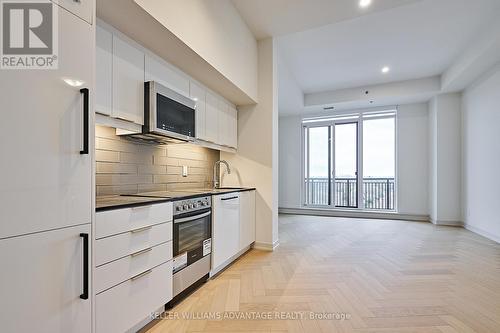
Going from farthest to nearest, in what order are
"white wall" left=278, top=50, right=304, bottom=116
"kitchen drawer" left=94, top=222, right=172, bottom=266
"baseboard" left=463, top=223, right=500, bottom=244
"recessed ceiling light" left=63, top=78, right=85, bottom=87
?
"white wall" left=278, top=50, right=304, bottom=116, "baseboard" left=463, top=223, right=500, bottom=244, "kitchen drawer" left=94, top=222, right=172, bottom=266, "recessed ceiling light" left=63, top=78, right=85, bottom=87

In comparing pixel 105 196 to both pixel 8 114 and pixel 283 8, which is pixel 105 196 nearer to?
pixel 8 114

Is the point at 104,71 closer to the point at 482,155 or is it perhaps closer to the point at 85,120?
the point at 85,120

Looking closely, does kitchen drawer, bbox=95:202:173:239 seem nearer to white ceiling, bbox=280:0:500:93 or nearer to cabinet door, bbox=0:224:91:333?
cabinet door, bbox=0:224:91:333

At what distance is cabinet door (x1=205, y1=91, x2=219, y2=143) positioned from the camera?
3.17 meters

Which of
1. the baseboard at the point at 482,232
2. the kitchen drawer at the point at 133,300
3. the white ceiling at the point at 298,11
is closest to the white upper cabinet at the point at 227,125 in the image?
the white ceiling at the point at 298,11

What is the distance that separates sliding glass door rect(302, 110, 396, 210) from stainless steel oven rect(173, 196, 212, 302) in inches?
208

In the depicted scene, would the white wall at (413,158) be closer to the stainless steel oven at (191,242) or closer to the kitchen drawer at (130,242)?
the stainless steel oven at (191,242)

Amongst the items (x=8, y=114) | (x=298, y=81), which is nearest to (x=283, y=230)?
(x=298, y=81)

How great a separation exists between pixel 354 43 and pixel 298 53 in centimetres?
91

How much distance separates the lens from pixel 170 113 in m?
2.42

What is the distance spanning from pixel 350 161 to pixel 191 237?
5.78 metres

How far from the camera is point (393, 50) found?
4379 mm

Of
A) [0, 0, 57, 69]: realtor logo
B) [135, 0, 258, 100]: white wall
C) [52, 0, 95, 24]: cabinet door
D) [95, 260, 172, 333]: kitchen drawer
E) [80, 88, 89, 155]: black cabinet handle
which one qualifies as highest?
[135, 0, 258, 100]: white wall

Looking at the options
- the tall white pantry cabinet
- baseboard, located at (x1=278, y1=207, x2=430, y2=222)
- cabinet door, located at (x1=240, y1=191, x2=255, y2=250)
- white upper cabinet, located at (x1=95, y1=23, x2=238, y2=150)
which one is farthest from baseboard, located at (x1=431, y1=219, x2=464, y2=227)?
the tall white pantry cabinet
